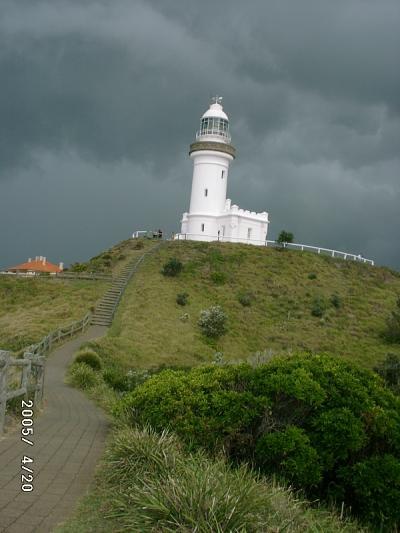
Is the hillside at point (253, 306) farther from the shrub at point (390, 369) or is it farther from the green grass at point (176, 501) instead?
the green grass at point (176, 501)

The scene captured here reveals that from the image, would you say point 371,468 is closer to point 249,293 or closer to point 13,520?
point 13,520

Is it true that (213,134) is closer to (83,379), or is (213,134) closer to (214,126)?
(214,126)

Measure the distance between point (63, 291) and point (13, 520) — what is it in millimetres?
34696

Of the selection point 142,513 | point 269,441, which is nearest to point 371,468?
point 269,441

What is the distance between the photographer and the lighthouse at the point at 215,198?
52.8 m

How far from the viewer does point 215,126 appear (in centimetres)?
5431

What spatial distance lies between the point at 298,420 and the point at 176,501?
3.94 meters

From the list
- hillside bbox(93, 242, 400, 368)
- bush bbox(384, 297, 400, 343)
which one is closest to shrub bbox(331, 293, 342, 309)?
hillside bbox(93, 242, 400, 368)

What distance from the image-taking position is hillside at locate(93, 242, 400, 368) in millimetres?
30109

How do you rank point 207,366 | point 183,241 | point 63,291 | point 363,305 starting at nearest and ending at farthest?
point 207,366 < point 63,291 < point 363,305 < point 183,241

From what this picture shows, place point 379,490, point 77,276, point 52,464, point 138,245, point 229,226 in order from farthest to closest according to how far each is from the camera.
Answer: point 138,245 < point 229,226 < point 77,276 < point 379,490 < point 52,464

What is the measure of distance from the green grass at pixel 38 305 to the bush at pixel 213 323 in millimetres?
7142

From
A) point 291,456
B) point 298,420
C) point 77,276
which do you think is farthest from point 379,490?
point 77,276

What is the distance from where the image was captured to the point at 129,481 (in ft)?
21.4
